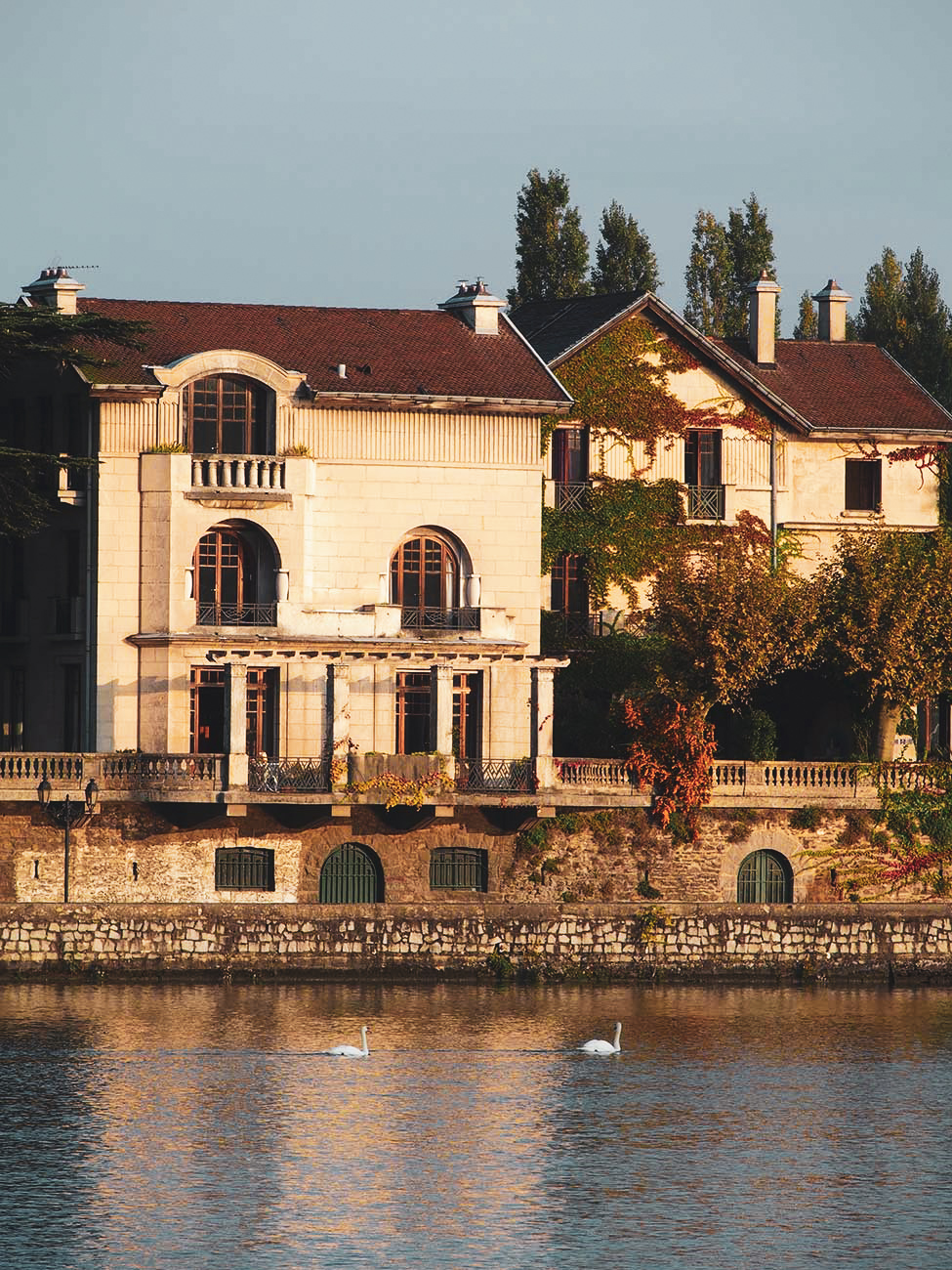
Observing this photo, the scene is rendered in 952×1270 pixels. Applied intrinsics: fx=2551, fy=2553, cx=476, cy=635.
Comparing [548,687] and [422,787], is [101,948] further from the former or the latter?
[548,687]

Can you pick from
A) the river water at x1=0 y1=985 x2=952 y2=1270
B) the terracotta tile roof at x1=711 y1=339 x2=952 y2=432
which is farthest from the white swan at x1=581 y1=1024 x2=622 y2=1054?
the terracotta tile roof at x1=711 y1=339 x2=952 y2=432

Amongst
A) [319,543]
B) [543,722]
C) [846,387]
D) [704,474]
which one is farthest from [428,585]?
[846,387]

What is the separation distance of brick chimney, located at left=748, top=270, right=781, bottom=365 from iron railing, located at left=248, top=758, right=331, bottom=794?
2176 centimetres

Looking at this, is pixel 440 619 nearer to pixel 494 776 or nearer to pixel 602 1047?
pixel 494 776

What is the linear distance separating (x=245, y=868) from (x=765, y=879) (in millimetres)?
12377

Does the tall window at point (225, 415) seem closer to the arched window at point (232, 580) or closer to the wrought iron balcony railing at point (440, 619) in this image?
the arched window at point (232, 580)

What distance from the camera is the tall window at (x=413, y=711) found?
61250 millimetres

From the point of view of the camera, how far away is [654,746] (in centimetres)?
6012

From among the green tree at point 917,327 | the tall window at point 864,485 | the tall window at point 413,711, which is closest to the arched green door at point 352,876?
the tall window at point 413,711

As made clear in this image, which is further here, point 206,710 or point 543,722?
point 206,710

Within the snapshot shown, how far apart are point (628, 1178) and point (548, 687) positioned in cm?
2158

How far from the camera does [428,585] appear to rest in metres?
62.5

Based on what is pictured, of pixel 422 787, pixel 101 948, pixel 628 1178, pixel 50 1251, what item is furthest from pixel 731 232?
pixel 50 1251

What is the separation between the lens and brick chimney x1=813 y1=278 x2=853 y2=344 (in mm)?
75938
